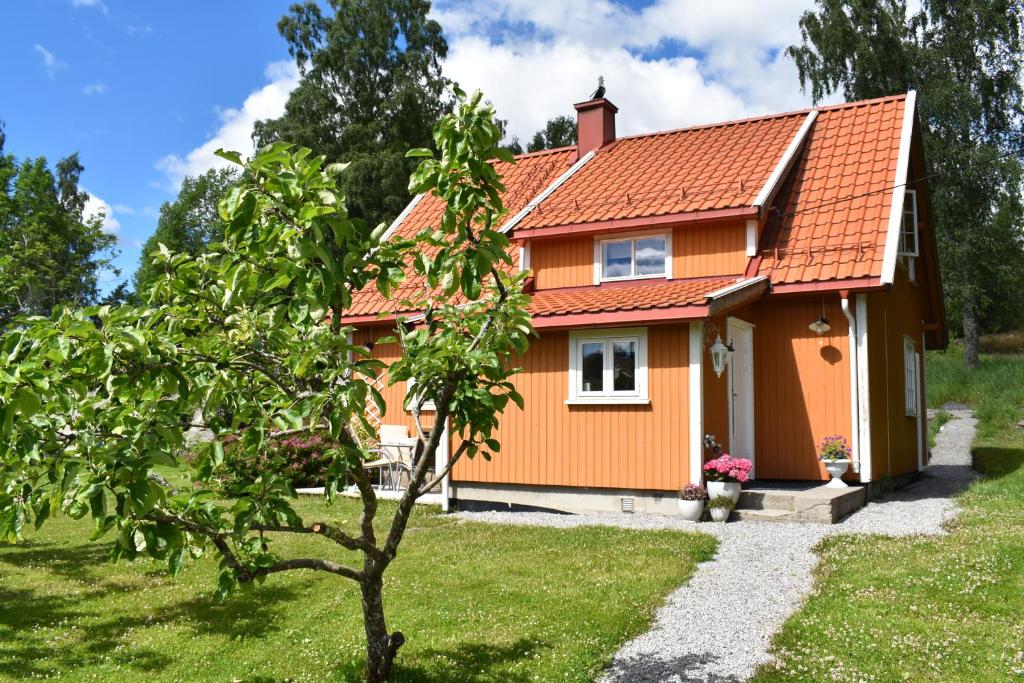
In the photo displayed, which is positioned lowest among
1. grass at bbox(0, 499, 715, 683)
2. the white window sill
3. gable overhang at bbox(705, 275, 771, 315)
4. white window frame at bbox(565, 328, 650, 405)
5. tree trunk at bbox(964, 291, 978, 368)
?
grass at bbox(0, 499, 715, 683)

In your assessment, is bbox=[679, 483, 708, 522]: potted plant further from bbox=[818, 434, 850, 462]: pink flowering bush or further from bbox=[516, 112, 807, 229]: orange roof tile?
bbox=[516, 112, 807, 229]: orange roof tile

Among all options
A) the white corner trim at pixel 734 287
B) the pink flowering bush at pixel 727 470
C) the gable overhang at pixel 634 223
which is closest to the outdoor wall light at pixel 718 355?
the white corner trim at pixel 734 287

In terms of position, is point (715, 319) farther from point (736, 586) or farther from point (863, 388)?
point (736, 586)

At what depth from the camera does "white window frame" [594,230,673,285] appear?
1266 centimetres

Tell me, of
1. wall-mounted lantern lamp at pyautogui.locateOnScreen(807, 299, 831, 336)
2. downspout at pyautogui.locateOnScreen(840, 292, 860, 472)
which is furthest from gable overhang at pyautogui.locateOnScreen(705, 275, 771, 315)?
downspout at pyautogui.locateOnScreen(840, 292, 860, 472)

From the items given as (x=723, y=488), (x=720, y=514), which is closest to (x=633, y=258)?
(x=723, y=488)

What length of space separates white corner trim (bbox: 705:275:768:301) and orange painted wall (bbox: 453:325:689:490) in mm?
653

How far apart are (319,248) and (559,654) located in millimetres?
3334

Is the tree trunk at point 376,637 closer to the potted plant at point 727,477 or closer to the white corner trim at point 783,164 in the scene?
the potted plant at point 727,477

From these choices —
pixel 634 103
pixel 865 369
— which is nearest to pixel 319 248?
pixel 865 369

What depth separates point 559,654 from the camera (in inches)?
215

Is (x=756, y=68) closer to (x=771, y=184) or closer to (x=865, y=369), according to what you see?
(x=771, y=184)

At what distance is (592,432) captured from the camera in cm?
1105

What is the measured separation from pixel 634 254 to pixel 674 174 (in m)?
2.01
